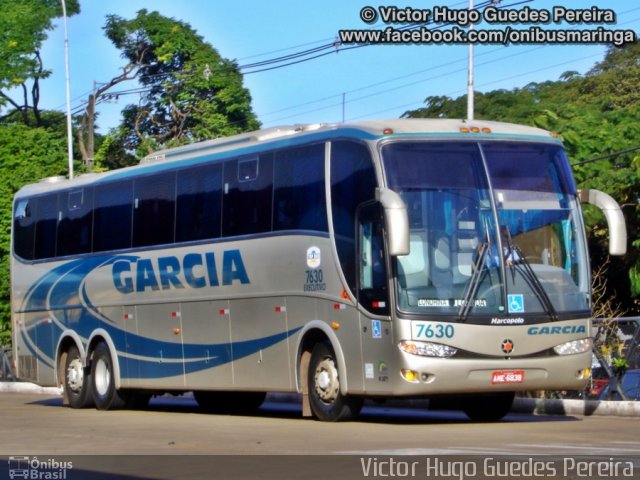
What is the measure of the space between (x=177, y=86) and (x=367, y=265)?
4597 cm

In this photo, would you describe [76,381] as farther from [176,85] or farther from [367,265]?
[176,85]

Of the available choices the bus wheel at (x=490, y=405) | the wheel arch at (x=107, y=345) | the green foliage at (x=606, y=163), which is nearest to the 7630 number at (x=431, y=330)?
the bus wheel at (x=490, y=405)

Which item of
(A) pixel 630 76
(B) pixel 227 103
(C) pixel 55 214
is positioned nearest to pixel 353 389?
(C) pixel 55 214

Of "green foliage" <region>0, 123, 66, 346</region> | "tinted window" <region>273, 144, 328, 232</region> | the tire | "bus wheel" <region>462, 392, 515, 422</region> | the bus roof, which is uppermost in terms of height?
"green foliage" <region>0, 123, 66, 346</region>

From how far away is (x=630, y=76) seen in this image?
6612cm

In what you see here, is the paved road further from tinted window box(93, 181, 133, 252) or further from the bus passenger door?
tinted window box(93, 181, 133, 252)

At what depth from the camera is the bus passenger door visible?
55.5ft

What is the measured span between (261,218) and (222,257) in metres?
1.20

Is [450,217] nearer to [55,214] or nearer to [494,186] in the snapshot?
[494,186]

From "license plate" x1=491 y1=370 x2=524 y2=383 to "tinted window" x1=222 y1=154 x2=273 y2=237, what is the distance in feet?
13.7

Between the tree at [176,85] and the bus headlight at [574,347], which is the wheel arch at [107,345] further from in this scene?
the tree at [176,85]

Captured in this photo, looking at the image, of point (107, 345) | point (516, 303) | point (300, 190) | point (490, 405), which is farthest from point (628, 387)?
point (107, 345)

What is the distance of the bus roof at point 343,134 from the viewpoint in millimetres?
17500

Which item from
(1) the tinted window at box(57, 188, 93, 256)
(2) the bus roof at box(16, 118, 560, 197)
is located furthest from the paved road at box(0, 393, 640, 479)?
(1) the tinted window at box(57, 188, 93, 256)
